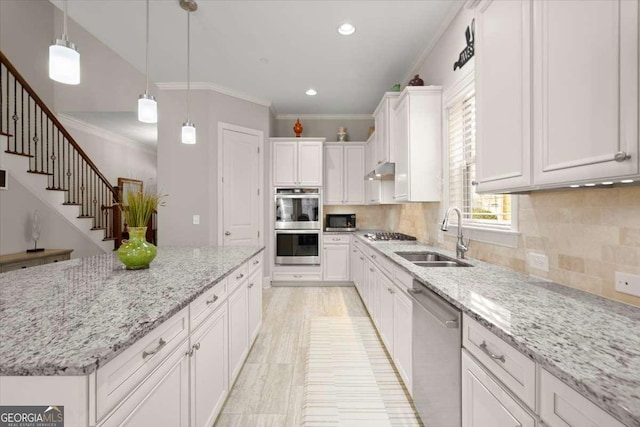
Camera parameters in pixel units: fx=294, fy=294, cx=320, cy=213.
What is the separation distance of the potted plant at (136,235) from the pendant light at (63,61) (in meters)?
0.64

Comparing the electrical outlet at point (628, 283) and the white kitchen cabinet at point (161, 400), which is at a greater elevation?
the electrical outlet at point (628, 283)

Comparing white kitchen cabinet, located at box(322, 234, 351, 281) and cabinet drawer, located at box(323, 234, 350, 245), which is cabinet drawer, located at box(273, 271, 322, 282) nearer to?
white kitchen cabinet, located at box(322, 234, 351, 281)

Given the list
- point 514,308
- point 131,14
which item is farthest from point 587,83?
point 131,14

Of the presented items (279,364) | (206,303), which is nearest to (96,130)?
(279,364)

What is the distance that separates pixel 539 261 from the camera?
5.24ft

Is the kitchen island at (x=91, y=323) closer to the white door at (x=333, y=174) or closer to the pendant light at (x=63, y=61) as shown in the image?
the pendant light at (x=63, y=61)

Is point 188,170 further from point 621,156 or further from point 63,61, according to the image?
point 621,156

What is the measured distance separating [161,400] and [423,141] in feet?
8.82

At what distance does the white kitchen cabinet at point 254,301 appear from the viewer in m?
2.56

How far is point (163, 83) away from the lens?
13.5 ft

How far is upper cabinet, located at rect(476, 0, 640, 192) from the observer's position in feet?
2.85

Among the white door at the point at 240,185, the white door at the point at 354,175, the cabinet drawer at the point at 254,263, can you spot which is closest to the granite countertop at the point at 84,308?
the cabinet drawer at the point at 254,263

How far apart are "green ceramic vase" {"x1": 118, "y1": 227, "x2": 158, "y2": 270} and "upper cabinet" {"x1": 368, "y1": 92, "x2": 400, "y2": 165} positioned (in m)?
2.53

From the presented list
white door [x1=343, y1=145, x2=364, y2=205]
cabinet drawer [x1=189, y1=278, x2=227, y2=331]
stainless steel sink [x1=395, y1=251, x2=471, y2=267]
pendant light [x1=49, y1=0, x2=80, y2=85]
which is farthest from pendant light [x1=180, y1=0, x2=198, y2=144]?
white door [x1=343, y1=145, x2=364, y2=205]
